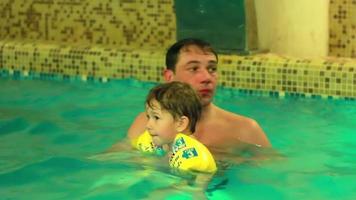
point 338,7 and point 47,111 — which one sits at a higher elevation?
point 338,7

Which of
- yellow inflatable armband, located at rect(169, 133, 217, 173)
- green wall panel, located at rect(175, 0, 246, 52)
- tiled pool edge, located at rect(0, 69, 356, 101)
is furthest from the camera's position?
green wall panel, located at rect(175, 0, 246, 52)

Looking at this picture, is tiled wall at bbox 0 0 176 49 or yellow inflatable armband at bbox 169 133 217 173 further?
tiled wall at bbox 0 0 176 49

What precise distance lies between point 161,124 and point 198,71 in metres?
0.71

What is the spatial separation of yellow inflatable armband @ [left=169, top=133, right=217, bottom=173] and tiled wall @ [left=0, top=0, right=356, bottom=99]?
343cm

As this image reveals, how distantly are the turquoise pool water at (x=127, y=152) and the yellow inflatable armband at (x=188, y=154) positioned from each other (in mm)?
109

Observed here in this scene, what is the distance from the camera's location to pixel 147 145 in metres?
4.98

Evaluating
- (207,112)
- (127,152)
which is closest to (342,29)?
(207,112)

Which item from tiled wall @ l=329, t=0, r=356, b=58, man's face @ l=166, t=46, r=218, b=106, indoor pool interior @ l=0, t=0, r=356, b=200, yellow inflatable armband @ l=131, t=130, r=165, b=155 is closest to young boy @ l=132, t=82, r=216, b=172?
indoor pool interior @ l=0, t=0, r=356, b=200

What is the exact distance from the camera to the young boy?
14.2 feet

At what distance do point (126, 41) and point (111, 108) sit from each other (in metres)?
2.33

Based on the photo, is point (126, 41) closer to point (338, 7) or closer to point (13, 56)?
point (13, 56)

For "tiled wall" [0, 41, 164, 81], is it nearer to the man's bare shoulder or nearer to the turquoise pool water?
the turquoise pool water

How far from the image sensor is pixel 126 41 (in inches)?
380

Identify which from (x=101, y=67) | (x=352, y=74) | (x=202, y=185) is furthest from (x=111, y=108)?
(x=202, y=185)
